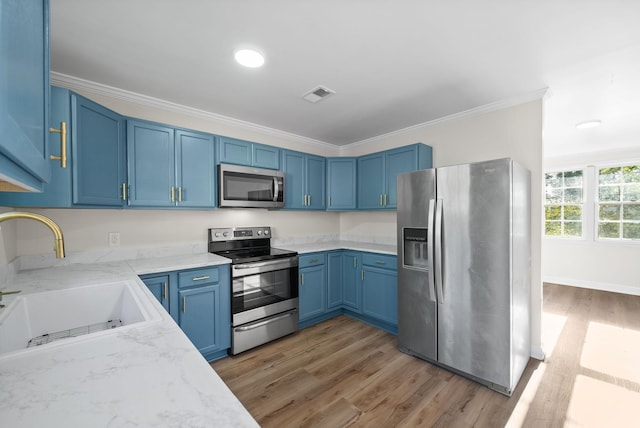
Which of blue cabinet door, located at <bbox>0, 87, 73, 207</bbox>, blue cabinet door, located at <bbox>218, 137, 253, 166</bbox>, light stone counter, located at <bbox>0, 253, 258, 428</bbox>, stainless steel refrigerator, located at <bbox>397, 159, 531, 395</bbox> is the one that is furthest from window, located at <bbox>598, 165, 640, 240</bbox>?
blue cabinet door, located at <bbox>0, 87, 73, 207</bbox>

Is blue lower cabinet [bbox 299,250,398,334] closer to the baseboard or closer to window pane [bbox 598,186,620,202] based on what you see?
the baseboard

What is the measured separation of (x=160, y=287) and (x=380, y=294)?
2.21m

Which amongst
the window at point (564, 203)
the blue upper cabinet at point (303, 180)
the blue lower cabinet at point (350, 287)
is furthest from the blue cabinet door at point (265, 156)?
the window at point (564, 203)

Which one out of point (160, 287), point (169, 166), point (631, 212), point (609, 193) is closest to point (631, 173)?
point (609, 193)

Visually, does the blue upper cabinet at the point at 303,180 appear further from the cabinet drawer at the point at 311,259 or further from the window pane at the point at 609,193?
the window pane at the point at 609,193

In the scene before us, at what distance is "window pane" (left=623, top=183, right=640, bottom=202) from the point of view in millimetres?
4375

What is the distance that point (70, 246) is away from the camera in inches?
87.4

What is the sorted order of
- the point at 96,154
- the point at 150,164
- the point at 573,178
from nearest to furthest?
1. the point at 96,154
2. the point at 150,164
3. the point at 573,178

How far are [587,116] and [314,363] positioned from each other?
13.4 feet

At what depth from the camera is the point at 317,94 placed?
2.51 m

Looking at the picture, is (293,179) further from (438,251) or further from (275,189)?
(438,251)

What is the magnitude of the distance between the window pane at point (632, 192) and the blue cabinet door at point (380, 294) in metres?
4.61

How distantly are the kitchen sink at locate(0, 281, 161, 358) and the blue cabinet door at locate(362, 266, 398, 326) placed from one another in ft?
7.71

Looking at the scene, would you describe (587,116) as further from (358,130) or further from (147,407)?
(147,407)
